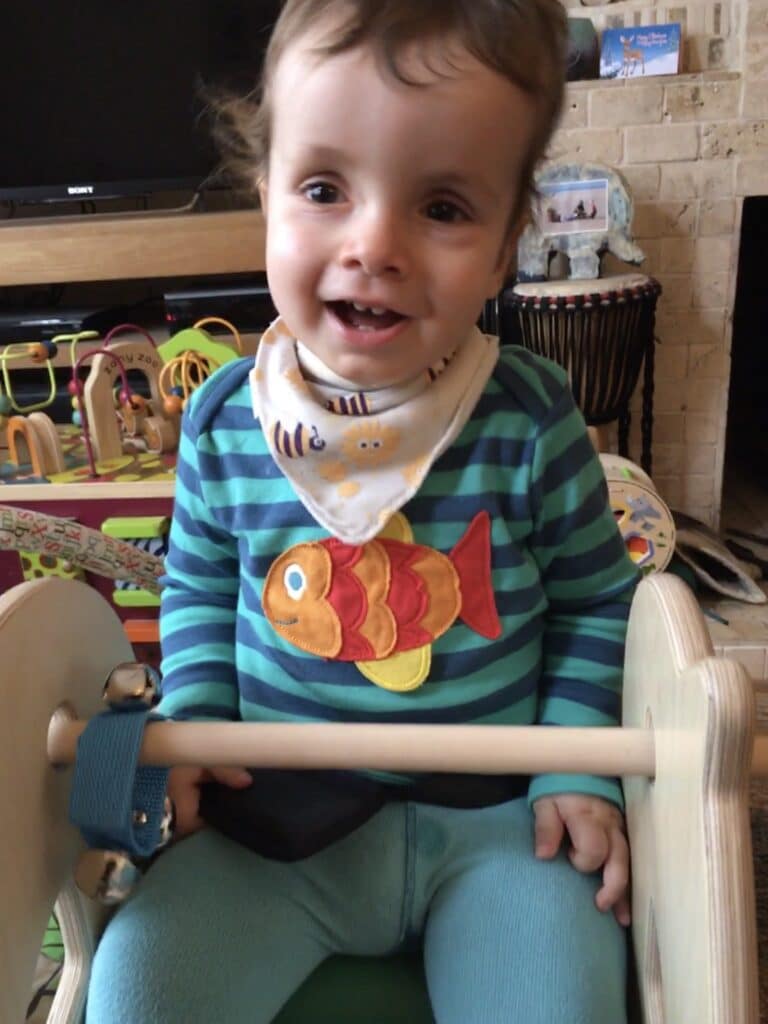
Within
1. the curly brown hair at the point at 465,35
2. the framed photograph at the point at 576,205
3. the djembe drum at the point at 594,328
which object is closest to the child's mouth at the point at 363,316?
the curly brown hair at the point at 465,35

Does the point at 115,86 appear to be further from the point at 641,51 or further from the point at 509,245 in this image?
the point at 509,245

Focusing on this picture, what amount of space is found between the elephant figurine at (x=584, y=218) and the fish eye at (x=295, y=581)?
A: 1346mm

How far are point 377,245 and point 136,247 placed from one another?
141 cm

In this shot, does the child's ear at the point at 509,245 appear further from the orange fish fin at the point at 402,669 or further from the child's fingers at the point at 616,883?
the child's fingers at the point at 616,883

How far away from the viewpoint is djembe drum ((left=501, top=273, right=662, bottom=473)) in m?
1.79

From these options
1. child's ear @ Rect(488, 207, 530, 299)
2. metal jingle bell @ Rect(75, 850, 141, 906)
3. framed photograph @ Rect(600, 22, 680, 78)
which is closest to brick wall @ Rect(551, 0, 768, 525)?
framed photograph @ Rect(600, 22, 680, 78)

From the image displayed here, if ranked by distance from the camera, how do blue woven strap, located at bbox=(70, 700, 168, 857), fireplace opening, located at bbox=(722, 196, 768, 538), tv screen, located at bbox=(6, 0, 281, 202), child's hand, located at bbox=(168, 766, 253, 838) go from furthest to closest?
fireplace opening, located at bbox=(722, 196, 768, 538), tv screen, located at bbox=(6, 0, 281, 202), child's hand, located at bbox=(168, 766, 253, 838), blue woven strap, located at bbox=(70, 700, 168, 857)

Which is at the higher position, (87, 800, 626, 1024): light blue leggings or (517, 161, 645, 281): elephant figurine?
(517, 161, 645, 281): elephant figurine

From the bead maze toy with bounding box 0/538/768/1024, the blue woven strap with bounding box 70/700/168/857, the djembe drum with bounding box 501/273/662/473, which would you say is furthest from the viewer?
the djembe drum with bounding box 501/273/662/473

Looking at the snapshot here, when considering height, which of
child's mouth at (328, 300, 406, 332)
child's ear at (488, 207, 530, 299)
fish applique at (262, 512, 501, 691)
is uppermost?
child's ear at (488, 207, 530, 299)

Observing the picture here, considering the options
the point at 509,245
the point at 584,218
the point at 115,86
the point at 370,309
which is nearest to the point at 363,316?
the point at 370,309

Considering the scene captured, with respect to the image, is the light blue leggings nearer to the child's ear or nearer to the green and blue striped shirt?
the green and blue striped shirt

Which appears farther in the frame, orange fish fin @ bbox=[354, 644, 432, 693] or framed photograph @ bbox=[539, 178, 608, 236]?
framed photograph @ bbox=[539, 178, 608, 236]

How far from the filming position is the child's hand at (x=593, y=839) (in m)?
0.59
